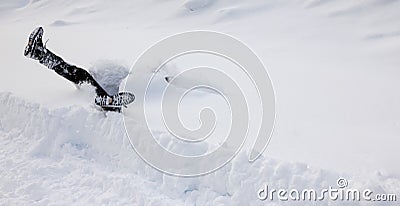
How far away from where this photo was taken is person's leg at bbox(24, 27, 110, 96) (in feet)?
16.7

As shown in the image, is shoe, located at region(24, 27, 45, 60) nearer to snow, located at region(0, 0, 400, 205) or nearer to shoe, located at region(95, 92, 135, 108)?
snow, located at region(0, 0, 400, 205)

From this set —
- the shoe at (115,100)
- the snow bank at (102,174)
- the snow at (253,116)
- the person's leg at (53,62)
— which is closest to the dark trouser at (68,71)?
the person's leg at (53,62)

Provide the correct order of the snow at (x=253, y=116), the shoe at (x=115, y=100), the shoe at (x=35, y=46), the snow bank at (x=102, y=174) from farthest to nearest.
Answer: the shoe at (x=35, y=46), the shoe at (x=115, y=100), the snow at (x=253, y=116), the snow bank at (x=102, y=174)

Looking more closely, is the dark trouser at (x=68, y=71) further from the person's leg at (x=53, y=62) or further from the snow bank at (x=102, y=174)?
the snow bank at (x=102, y=174)

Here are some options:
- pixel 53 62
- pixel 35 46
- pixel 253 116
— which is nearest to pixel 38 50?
pixel 35 46

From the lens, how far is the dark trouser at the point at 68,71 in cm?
518

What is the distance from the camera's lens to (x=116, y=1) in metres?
12.7

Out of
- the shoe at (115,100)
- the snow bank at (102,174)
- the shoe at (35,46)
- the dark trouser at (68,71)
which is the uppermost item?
the shoe at (35,46)

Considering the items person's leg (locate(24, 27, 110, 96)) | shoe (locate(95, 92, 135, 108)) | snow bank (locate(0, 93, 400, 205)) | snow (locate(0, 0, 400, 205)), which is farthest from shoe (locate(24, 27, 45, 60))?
shoe (locate(95, 92, 135, 108))

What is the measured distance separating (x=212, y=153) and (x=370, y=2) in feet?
21.2

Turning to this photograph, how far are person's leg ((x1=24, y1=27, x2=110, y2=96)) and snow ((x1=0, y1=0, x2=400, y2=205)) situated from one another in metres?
0.13

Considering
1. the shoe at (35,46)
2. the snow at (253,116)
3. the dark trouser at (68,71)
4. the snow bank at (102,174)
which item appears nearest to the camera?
the snow bank at (102,174)

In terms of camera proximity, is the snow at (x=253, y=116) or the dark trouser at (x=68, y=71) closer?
the snow at (x=253, y=116)

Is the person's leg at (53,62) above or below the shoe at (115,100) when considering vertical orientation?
above
